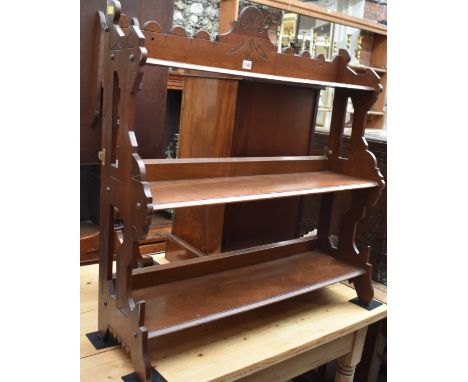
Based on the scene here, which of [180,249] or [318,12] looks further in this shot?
[318,12]

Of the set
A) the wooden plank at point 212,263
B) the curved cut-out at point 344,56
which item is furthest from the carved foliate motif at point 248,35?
the wooden plank at point 212,263

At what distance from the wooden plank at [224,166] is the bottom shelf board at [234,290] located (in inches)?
15.4

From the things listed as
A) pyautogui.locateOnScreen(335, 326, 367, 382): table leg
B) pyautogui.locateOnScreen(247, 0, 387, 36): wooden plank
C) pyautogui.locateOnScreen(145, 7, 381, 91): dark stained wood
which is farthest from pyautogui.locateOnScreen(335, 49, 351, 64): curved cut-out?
pyautogui.locateOnScreen(335, 326, 367, 382): table leg

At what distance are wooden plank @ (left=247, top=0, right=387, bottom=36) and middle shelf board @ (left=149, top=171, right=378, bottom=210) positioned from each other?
97 centimetres

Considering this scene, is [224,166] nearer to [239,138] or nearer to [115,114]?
[239,138]

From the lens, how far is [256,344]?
1.62 meters

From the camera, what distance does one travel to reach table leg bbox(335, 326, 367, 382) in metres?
1.98

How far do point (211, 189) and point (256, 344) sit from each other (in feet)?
1.83

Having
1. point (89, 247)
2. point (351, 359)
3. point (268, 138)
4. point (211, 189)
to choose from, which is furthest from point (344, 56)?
point (89, 247)

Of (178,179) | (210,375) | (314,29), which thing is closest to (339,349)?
(210,375)

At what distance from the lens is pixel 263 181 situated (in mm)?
1746

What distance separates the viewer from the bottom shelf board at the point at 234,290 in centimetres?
147

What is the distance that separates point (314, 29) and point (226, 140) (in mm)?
1662

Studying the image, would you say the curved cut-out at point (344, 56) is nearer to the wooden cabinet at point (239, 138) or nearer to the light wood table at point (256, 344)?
the wooden cabinet at point (239, 138)
